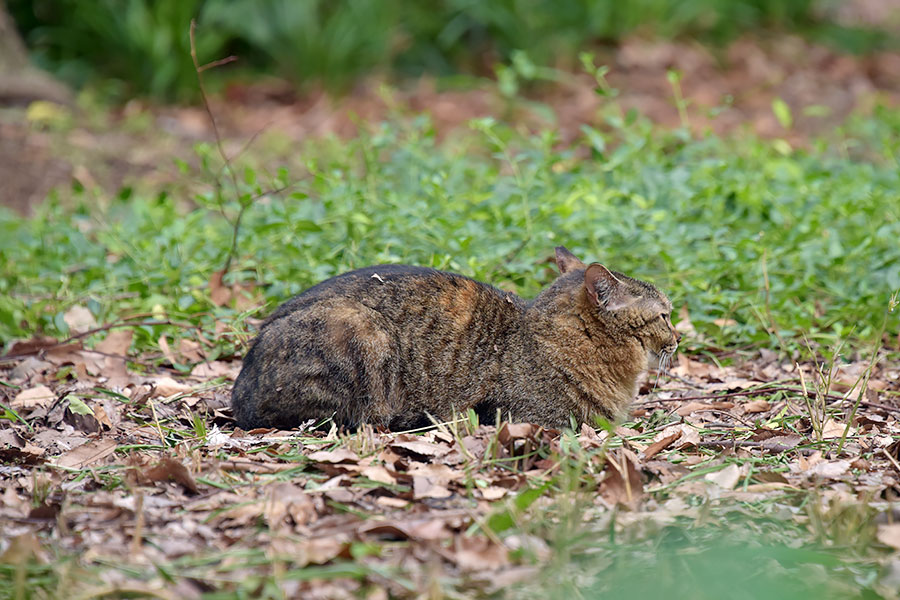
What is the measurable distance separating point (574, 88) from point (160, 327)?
23.2 ft

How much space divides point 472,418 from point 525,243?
5.29 ft

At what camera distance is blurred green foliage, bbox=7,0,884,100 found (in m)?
11.5

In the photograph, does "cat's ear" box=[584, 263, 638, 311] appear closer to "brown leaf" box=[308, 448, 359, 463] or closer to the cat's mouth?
the cat's mouth

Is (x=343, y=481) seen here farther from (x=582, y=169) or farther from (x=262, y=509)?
(x=582, y=169)

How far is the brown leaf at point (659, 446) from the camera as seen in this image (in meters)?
3.99

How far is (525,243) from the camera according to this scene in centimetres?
565

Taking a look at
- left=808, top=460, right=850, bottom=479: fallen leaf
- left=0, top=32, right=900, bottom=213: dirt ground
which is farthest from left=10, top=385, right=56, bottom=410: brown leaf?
left=0, top=32, right=900, bottom=213: dirt ground

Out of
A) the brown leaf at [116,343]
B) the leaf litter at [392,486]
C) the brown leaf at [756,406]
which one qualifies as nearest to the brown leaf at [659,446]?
the leaf litter at [392,486]

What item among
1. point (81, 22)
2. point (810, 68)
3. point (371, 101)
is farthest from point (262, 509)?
point (810, 68)

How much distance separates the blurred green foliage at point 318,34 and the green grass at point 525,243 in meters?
5.08

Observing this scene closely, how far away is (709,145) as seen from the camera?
23.0 ft

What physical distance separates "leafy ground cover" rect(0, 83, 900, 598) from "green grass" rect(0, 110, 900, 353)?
24mm

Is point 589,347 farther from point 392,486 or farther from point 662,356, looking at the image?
point 392,486

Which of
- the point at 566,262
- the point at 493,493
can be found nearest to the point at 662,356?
the point at 566,262
